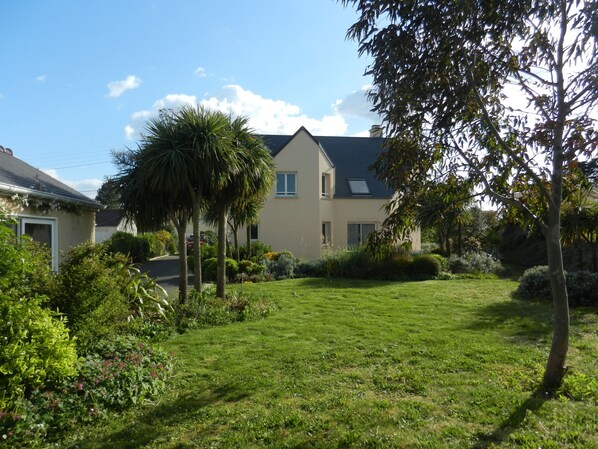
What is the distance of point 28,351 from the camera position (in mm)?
4363

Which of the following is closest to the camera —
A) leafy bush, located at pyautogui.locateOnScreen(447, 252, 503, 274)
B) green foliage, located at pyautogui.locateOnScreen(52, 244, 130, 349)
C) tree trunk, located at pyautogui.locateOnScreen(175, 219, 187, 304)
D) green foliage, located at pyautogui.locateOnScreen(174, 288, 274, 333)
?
green foliage, located at pyautogui.locateOnScreen(52, 244, 130, 349)

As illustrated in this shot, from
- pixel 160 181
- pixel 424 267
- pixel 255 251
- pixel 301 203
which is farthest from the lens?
pixel 301 203

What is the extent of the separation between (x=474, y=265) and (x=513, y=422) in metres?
16.1

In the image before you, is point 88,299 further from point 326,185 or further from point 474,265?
point 326,185

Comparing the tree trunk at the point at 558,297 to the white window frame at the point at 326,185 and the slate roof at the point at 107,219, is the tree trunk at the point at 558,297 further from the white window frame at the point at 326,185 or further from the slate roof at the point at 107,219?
the slate roof at the point at 107,219

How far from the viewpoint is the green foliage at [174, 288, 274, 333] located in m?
9.31

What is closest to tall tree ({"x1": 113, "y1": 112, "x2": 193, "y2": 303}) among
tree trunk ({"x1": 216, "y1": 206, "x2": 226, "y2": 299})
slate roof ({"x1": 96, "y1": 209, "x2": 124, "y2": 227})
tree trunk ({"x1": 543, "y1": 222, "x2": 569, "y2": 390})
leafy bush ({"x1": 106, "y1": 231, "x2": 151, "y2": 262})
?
tree trunk ({"x1": 216, "y1": 206, "x2": 226, "y2": 299})

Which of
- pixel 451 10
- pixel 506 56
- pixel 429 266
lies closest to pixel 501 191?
pixel 506 56

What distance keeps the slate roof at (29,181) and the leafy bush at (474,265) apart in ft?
47.3

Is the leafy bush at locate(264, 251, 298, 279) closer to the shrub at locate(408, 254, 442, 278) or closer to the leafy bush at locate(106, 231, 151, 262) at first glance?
the shrub at locate(408, 254, 442, 278)

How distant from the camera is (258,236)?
23.9m

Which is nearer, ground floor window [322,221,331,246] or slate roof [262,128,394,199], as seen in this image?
ground floor window [322,221,331,246]

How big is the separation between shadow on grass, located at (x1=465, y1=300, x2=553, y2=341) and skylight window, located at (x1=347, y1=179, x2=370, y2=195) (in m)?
14.3

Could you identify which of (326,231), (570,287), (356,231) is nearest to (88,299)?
(570,287)
